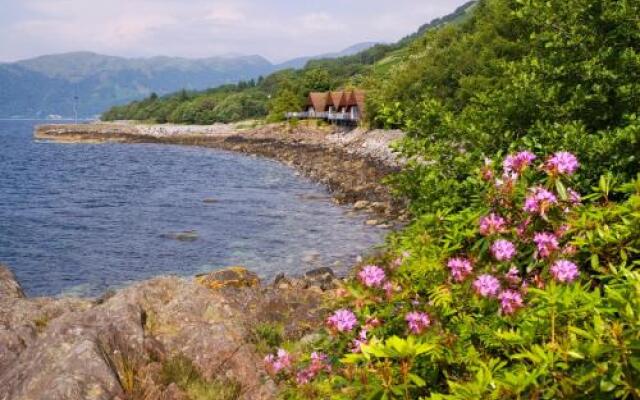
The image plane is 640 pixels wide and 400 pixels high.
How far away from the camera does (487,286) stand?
3.65 metres

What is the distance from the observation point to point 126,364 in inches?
301

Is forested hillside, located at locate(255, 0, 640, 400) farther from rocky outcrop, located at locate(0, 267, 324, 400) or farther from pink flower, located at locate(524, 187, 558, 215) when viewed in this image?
rocky outcrop, located at locate(0, 267, 324, 400)

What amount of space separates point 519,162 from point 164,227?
94.2 ft

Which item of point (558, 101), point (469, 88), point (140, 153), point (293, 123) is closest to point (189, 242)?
point (558, 101)

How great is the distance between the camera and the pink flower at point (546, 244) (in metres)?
3.74

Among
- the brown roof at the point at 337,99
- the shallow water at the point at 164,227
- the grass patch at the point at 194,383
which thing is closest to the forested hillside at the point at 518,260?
the grass patch at the point at 194,383

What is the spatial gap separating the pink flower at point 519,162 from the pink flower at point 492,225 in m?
0.45

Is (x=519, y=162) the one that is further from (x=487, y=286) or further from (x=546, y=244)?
(x=487, y=286)

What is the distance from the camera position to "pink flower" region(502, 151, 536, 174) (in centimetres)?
424

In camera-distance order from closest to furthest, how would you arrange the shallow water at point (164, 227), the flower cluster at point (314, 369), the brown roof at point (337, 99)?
the flower cluster at point (314, 369), the shallow water at point (164, 227), the brown roof at point (337, 99)

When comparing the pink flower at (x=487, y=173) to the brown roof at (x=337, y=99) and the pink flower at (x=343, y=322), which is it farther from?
the brown roof at (x=337, y=99)

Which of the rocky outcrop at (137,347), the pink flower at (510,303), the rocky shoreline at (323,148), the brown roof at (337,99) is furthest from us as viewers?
the brown roof at (337,99)

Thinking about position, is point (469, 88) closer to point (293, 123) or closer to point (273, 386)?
point (273, 386)

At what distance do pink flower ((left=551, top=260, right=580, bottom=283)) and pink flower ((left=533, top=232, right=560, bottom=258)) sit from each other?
10.7 inches
